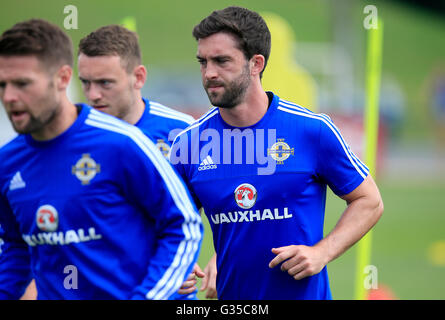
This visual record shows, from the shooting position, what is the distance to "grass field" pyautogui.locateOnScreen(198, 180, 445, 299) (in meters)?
9.96

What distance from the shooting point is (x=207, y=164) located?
3967mm

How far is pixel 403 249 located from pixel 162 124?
9026mm

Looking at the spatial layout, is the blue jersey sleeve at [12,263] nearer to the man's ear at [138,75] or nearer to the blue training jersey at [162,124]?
the blue training jersey at [162,124]

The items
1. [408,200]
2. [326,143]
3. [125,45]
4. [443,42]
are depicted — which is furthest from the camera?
[443,42]

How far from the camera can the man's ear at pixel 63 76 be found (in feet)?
10.3

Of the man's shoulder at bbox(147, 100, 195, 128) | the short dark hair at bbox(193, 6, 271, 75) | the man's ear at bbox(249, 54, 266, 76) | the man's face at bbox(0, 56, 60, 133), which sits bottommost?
the man's face at bbox(0, 56, 60, 133)

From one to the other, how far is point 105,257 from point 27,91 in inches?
31.4

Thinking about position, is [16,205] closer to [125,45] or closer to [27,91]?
[27,91]

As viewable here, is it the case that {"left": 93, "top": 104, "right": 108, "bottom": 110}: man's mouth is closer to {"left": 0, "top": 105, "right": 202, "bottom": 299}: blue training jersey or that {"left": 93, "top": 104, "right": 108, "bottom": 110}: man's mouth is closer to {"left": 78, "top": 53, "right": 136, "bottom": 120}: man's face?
{"left": 78, "top": 53, "right": 136, "bottom": 120}: man's face

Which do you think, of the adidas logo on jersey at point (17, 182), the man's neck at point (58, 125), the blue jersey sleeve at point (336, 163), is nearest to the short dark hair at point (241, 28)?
the blue jersey sleeve at point (336, 163)

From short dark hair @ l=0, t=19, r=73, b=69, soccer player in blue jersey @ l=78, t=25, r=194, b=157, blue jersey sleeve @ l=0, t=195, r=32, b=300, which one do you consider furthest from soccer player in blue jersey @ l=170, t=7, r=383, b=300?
soccer player in blue jersey @ l=78, t=25, r=194, b=157

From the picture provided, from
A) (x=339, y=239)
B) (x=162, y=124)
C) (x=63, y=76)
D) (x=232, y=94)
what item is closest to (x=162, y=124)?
(x=162, y=124)

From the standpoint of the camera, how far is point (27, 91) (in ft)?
9.95

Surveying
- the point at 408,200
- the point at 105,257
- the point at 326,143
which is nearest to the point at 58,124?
the point at 105,257
